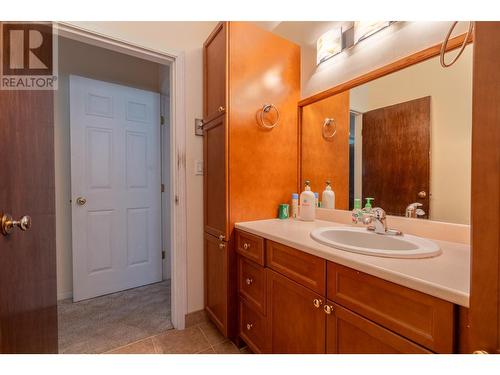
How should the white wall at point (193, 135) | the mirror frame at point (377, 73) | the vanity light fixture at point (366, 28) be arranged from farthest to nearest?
the white wall at point (193, 135), the vanity light fixture at point (366, 28), the mirror frame at point (377, 73)

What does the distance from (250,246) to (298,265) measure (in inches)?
14.3

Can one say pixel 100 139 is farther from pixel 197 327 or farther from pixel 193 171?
pixel 197 327

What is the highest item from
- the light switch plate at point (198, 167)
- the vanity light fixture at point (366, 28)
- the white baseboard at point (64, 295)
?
the vanity light fixture at point (366, 28)

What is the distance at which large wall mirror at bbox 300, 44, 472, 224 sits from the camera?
1.00 m

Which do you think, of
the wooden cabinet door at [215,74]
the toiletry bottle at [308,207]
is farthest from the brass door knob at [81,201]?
the toiletry bottle at [308,207]

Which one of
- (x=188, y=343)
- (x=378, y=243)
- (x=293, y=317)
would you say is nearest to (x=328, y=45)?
(x=378, y=243)

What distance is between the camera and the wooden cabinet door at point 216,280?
1.44m

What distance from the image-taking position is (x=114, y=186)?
211 cm

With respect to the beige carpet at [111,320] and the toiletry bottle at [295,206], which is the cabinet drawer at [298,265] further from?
the beige carpet at [111,320]

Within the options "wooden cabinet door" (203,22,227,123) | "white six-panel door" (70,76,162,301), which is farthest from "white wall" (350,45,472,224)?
"white six-panel door" (70,76,162,301)

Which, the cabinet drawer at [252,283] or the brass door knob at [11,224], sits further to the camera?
the cabinet drawer at [252,283]

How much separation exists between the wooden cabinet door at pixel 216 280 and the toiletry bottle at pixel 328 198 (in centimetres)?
72

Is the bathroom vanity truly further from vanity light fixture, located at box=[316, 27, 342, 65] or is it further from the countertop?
vanity light fixture, located at box=[316, 27, 342, 65]

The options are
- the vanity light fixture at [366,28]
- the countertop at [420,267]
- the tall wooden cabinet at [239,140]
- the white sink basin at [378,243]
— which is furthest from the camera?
the tall wooden cabinet at [239,140]
